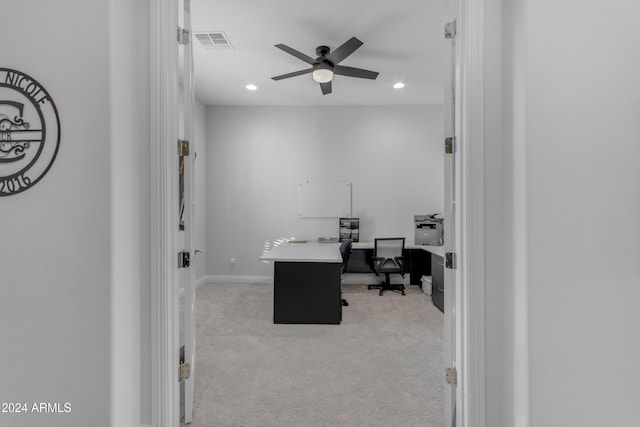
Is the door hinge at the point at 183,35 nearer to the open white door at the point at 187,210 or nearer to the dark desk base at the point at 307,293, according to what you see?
the open white door at the point at 187,210

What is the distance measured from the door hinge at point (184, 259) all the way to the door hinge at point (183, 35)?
113 cm

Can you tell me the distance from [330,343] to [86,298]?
6.90ft

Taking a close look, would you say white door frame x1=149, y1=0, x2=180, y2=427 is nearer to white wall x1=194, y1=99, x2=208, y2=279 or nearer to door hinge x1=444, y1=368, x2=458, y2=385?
door hinge x1=444, y1=368, x2=458, y2=385

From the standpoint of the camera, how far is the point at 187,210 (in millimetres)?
1738

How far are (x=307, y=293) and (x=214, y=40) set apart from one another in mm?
2835

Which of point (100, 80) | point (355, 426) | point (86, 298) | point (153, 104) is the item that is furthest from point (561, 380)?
point (100, 80)

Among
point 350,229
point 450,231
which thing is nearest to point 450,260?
point 450,231

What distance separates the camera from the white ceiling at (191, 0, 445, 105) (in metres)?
2.58

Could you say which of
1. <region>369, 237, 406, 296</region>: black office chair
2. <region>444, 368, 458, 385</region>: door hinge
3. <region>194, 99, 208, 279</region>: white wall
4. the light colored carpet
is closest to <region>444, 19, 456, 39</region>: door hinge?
<region>444, 368, 458, 385</region>: door hinge

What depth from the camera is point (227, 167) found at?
518cm

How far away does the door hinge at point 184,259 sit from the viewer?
162cm

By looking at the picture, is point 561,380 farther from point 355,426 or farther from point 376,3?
point 376,3

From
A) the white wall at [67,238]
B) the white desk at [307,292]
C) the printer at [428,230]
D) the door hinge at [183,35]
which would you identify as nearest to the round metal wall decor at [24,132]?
the white wall at [67,238]

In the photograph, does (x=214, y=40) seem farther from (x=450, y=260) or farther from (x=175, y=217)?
(x=450, y=260)
